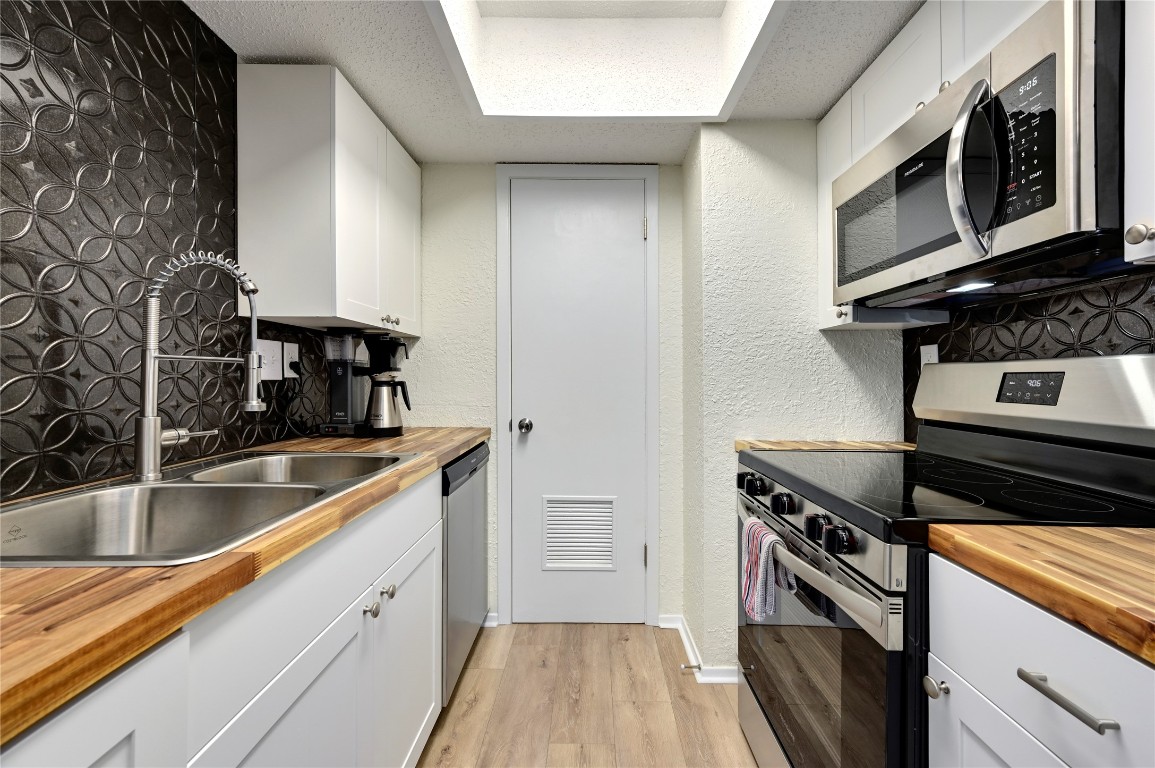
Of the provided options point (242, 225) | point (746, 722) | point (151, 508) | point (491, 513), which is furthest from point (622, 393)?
point (151, 508)

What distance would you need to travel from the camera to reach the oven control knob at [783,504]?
136 centimetres

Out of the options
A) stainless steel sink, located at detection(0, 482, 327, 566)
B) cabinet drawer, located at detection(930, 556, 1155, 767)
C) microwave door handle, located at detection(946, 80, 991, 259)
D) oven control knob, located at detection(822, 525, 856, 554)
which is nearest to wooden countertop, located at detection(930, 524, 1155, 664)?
cabinet drawer, located at detection(930, 556, 1155, 767)

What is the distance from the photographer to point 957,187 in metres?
1.12

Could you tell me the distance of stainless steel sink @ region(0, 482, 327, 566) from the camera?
1000mm

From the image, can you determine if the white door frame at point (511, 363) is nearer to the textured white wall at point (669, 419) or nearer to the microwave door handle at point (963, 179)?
the textured white wall at point (669, 419)

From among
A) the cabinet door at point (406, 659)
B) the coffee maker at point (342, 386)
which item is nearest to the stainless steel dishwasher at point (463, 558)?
the cabinet door at point (406, 659)

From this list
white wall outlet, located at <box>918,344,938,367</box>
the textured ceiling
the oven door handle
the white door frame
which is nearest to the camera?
the oven door handle

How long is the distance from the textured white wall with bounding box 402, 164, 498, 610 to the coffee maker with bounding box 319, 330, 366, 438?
0.41 m

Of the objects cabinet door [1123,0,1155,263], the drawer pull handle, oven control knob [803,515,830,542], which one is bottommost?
the drawer pull handle

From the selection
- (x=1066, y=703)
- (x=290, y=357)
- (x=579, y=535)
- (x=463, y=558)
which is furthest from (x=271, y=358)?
(x=1066, y=703)

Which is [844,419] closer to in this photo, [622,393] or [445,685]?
[622,393]

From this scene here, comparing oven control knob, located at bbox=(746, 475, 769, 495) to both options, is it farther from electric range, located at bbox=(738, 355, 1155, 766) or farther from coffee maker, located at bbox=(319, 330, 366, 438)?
coffee maker, located at bbox=(319, 330, 366, 438)

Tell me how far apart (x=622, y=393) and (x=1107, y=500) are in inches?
68.6

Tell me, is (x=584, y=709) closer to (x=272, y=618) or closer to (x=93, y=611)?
(x=272, y=618)
